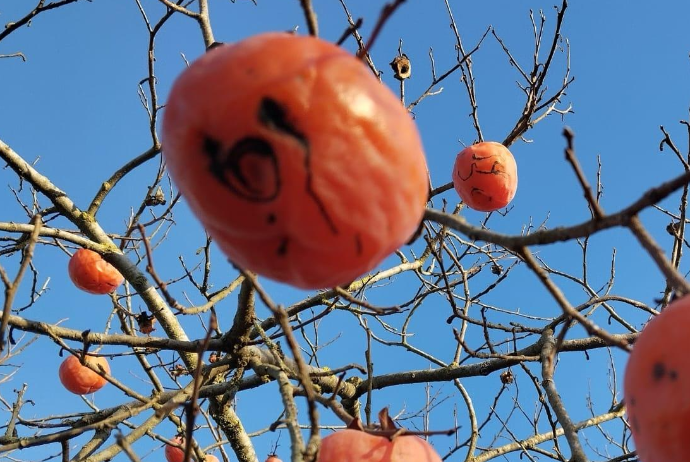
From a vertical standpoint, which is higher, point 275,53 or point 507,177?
point 507,177

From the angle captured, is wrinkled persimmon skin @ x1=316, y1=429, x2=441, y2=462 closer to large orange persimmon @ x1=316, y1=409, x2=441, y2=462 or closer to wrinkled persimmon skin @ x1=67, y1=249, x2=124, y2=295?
large orange persimmon @ x1=316, y1=409, x2=441, y2=462

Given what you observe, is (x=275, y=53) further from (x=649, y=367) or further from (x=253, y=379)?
(x=253, y=379)

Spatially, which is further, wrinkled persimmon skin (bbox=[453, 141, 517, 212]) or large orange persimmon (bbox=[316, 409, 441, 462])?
wrinkled persimmon skin (bbox=[453, 141, 517, 212])

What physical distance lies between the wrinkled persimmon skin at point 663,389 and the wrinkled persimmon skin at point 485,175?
7.55ft

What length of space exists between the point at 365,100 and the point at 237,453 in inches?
97.1

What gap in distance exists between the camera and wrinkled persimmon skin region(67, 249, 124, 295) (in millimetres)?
3514

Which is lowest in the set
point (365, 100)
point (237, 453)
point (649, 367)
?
point (649, 367)

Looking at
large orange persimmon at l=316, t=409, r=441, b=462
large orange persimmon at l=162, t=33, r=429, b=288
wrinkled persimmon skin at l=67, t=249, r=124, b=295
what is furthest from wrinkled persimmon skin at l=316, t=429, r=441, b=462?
wrinkled persimmon skin at l=67, t=249, r=124, b=295

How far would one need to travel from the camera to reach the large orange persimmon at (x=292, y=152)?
833 mm

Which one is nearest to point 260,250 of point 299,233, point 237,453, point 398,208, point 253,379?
point 299,233

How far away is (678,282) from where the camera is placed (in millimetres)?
936

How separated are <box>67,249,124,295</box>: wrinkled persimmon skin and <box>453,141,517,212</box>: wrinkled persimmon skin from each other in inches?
87.0

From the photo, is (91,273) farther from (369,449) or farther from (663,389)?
(663,389)

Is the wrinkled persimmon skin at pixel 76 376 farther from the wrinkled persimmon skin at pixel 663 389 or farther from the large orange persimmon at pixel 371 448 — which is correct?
the wrinkled persimmon skin at pixel 663 389
